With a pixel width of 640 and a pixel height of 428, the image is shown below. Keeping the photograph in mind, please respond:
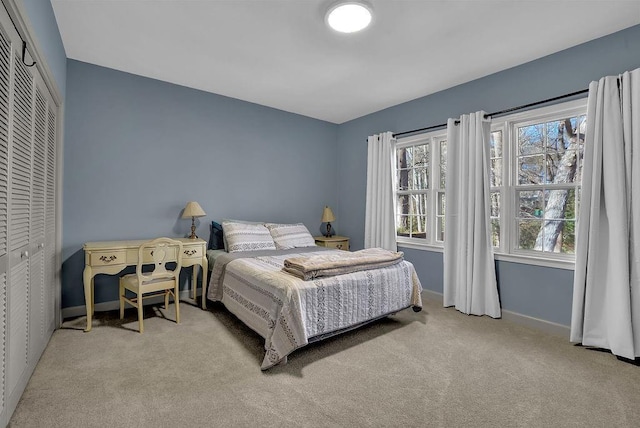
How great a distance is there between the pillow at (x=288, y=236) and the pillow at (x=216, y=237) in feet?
1.95

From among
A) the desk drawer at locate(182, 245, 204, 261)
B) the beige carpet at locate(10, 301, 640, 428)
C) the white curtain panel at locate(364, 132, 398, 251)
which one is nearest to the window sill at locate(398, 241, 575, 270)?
the beige carpet at locate(10, 301, 640, 428)

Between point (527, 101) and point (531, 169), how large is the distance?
662mm

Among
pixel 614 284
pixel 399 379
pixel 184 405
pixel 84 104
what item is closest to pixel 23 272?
pixel 184 405

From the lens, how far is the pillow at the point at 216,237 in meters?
3.92

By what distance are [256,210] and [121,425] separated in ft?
9.80

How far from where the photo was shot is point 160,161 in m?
3.61

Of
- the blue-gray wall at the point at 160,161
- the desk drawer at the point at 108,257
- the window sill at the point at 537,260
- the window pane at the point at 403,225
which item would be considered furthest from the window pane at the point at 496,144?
the desk drawer at the point at 108,257

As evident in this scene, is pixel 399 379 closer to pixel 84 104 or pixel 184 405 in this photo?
pixel 184 405

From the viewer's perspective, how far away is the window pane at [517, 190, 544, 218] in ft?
10.2

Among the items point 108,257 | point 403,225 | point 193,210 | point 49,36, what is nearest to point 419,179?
point 403,225

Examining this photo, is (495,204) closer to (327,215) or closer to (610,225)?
(610,225)

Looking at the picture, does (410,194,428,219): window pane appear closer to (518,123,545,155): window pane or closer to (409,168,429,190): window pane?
(409,168,429,190): window pane

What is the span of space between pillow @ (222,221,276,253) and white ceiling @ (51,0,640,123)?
5.46 feet

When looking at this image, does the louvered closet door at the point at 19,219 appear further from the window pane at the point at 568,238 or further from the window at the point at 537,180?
the window pane at the point at 568,238
